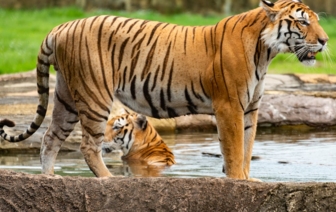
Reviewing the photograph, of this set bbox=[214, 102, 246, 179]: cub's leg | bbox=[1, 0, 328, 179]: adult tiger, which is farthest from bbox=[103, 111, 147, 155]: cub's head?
bbox=[214, 102, 246, 179]: cub's leg

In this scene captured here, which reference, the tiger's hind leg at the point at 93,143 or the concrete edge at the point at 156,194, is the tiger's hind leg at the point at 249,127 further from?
the concrete edge at the point at 156,194

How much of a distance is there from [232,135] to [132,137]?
2396 millimetres

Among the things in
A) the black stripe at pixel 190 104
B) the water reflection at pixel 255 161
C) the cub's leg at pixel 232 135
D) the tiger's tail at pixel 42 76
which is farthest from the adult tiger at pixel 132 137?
the cub's leg at pixel 232 135

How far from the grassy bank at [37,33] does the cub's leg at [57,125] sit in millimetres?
4501

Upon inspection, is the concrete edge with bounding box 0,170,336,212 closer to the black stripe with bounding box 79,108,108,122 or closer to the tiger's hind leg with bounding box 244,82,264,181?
the black stripe with bounding box 79,108,108,122

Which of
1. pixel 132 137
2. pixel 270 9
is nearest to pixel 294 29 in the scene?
pixel 270 9

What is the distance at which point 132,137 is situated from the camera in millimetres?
8609

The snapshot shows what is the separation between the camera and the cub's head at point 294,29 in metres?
6.37

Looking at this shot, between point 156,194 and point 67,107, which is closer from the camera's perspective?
point 156,194

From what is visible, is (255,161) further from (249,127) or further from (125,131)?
(125,131)

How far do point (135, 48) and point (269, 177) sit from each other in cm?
145

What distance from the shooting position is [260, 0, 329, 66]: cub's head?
6371 mm

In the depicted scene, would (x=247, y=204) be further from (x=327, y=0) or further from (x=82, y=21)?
(x=327, y=0)

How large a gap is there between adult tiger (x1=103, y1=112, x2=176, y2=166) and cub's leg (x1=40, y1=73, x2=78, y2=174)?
1.54 m
